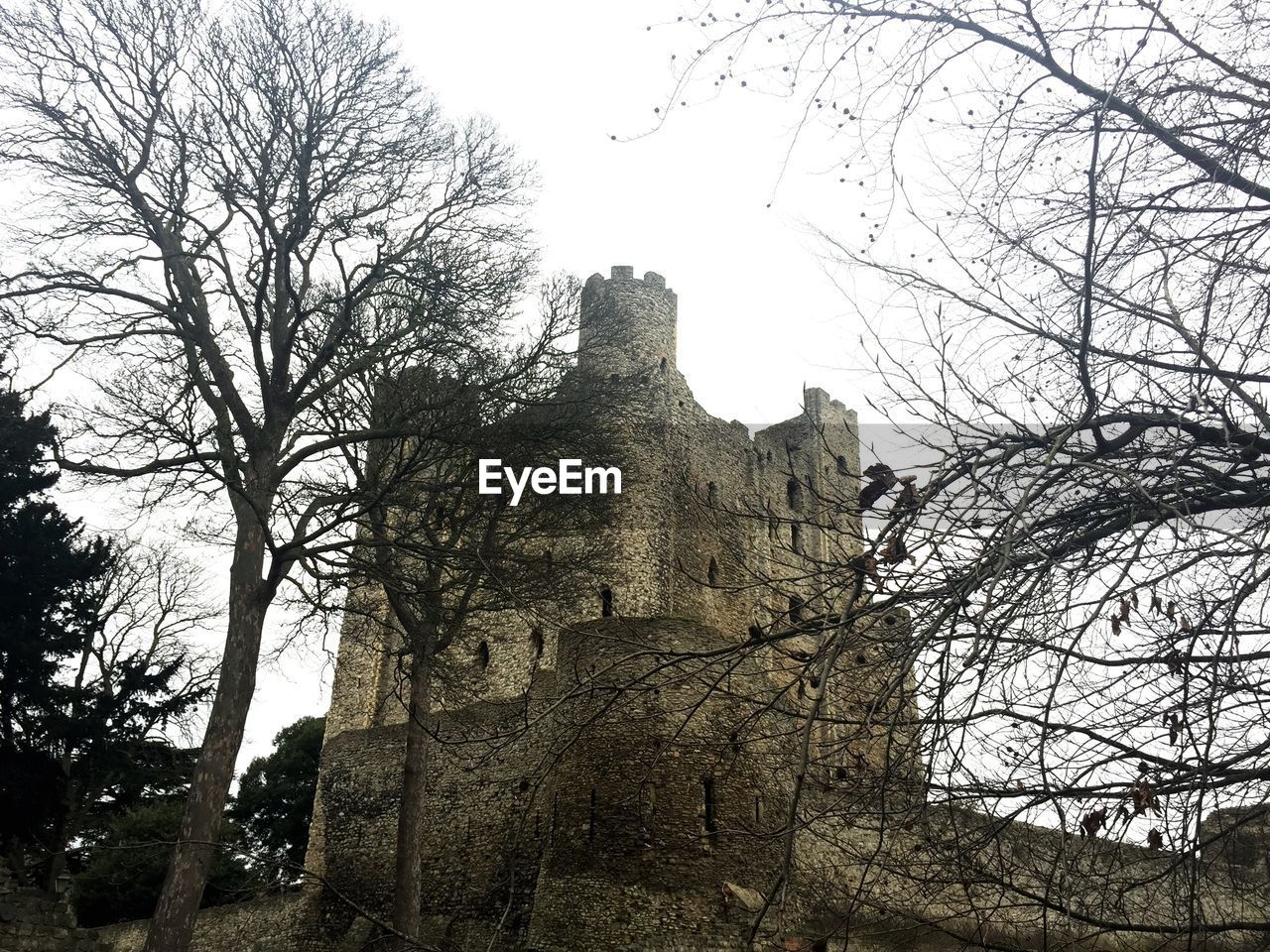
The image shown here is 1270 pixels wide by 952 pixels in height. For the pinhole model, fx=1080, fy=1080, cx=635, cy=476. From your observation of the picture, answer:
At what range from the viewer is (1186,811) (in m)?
3.43

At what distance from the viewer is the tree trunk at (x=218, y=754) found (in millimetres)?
8695

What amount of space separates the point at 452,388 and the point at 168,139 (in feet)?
12.9

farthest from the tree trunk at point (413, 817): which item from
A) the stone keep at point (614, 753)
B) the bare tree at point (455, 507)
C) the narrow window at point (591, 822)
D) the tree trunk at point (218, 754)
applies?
the tree trunk at point (218, 754)

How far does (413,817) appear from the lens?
1302cm

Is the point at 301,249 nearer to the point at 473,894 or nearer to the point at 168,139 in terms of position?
the point at 168,139

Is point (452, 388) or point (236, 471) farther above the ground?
point (452, 388)

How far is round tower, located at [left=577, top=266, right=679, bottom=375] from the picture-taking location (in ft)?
80.7

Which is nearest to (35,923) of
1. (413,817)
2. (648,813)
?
(413,817)

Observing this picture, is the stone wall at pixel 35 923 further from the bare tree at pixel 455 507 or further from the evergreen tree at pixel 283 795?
the evergreen tree at pixel 283 795

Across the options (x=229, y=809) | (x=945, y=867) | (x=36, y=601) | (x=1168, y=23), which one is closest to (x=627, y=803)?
(x=36, y=601)

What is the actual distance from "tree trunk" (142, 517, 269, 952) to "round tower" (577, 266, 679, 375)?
1453cm

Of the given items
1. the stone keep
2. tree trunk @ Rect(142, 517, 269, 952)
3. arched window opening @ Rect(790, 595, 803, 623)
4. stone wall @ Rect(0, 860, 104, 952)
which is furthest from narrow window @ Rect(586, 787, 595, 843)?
arched window opening @ Rect(790, 595, 803, 623)

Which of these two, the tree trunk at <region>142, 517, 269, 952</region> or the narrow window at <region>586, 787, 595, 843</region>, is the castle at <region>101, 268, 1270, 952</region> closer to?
the narrow window at <region>586, 787, 595, 843</region>

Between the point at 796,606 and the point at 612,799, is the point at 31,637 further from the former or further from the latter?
the point at 796,606
